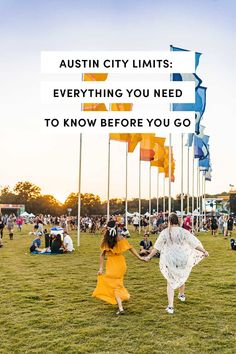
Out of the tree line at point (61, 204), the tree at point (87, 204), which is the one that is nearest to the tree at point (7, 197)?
the tree line at point (61, 204)

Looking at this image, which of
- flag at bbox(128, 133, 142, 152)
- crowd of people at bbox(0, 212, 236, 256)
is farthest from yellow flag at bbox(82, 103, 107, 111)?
crowd of people at bbox(0, 212, 236, 256)

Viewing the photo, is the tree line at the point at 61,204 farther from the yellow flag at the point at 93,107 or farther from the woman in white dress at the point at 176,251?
the woman in white dress at the point at 176,251

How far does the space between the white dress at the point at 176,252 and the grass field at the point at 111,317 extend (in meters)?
0.73

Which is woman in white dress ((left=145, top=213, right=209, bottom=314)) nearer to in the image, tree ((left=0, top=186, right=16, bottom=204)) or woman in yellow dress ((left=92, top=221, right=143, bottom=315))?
woman in yellow dress ((left=92, top=221, right=143, bottom=315))

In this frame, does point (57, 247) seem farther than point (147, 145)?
No

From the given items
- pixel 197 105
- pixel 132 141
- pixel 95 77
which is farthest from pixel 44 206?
pixel 197 105

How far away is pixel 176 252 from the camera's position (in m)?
8.82

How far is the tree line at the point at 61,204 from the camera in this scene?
12025 cm

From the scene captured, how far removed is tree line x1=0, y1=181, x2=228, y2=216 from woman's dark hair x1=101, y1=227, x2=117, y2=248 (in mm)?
101271

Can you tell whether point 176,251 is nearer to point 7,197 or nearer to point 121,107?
point 121,107

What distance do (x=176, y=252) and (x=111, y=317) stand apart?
175 cm

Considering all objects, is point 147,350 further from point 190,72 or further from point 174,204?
point 174,204

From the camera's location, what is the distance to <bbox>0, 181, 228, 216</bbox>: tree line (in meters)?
120

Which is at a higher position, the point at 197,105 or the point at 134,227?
the point at 197,105
